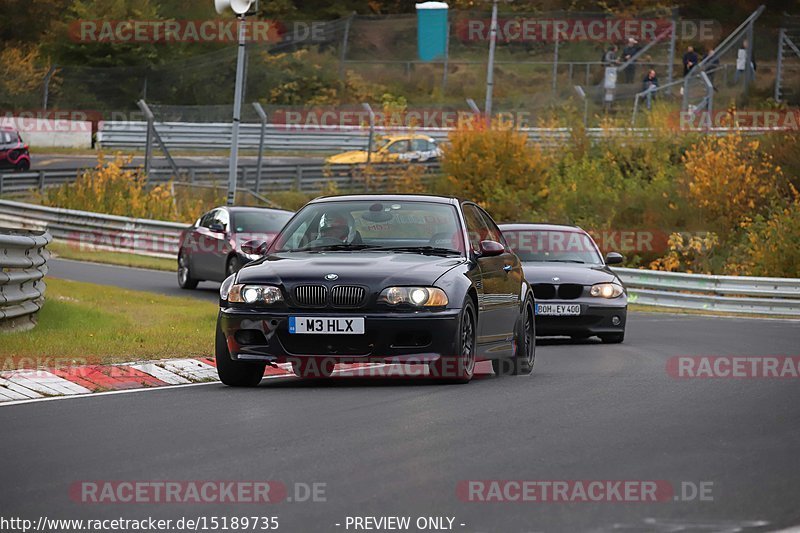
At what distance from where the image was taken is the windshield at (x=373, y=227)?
1276cm

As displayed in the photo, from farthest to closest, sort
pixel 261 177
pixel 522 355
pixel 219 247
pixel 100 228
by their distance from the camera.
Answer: pixel 261 177 < pixel 100 228 < pixel 219 247 < pixel 522 355

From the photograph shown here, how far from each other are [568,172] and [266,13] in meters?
30.7

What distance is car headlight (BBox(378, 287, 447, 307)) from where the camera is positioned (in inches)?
458

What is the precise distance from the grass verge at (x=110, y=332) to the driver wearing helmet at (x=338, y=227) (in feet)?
6.32

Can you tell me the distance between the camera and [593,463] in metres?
7.93

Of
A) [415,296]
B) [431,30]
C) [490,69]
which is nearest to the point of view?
[415,296]

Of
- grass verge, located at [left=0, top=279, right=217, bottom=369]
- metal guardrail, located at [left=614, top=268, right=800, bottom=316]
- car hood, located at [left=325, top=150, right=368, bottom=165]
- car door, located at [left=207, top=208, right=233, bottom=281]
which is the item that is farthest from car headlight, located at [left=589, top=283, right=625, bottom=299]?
car hood, located at [left=325, top=150, right=368, bottom=165]

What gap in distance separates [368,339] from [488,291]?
1.66 m

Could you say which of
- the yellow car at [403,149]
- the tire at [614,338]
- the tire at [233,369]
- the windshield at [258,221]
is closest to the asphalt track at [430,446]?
the tire at [233,369]

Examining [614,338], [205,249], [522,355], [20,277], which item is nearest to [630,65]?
[205,249]

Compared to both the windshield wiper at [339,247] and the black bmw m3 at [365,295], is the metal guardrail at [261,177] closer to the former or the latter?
the black bmw m3 at [365,295]

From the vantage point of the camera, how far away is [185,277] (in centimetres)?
2742

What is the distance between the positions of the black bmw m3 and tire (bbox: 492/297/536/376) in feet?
2.43

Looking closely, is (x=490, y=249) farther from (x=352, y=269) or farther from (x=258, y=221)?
(x=258, y=221)
